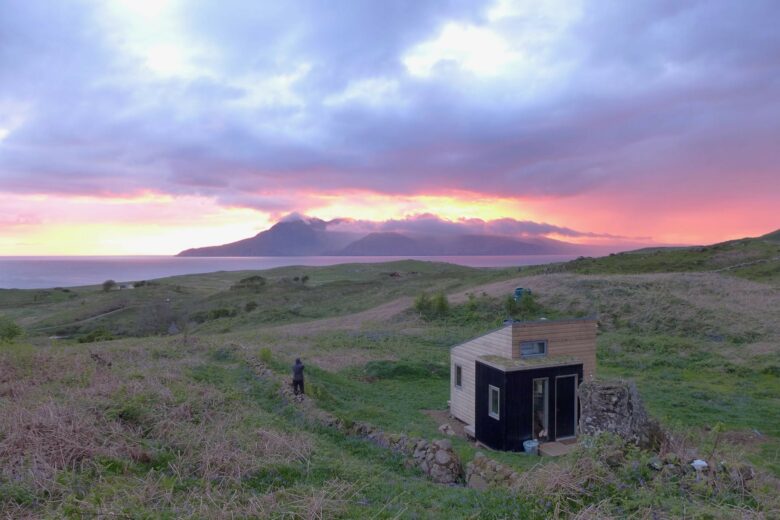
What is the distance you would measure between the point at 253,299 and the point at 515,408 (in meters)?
47.8

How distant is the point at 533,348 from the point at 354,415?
5780 millimetres

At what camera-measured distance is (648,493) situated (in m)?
5.60

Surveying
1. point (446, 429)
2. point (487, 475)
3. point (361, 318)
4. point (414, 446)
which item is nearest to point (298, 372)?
point (446, 429)

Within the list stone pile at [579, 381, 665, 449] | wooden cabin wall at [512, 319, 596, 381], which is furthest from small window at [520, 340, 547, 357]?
stone pile at [579, 381, 665, 449]

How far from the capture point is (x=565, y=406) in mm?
13891

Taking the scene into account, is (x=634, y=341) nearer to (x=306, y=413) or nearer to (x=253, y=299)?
(x=306, y=413)

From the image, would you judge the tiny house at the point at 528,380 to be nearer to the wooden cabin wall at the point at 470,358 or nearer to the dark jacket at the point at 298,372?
the wooden cabin wall at the point at 470,358

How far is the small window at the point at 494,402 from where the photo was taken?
13.5m

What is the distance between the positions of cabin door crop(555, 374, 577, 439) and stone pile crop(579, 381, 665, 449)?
5.39 meters

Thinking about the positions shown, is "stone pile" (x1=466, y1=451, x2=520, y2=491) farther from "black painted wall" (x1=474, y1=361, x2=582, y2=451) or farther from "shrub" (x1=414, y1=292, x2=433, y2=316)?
"shrub" (x1=414, y1=292, x2=433, y2=316)

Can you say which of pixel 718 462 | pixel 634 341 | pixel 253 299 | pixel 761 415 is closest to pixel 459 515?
pixel 718 462

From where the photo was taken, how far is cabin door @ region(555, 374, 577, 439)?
13719mm

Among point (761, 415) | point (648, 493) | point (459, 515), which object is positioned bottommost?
point (761, 415)

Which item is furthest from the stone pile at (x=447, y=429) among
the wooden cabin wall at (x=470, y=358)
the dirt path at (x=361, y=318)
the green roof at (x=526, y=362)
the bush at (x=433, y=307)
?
the bush at (x=433, y=307)
